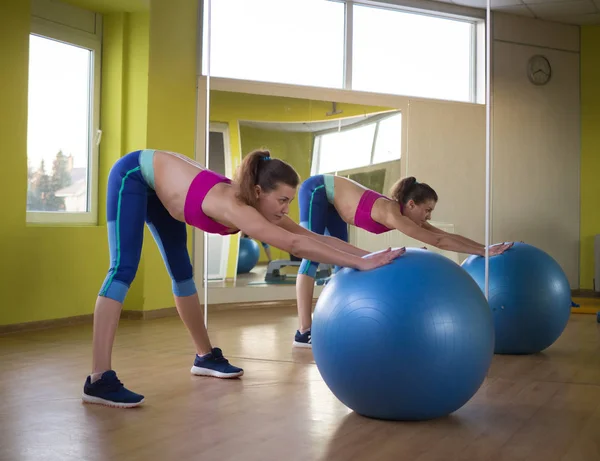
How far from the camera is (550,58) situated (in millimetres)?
4605

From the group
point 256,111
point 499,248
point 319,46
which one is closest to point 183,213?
point 499,248

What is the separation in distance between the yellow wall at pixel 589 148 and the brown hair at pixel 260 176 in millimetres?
2540

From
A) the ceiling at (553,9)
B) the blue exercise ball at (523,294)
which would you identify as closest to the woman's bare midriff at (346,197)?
the blue exercise ball at (523,294)

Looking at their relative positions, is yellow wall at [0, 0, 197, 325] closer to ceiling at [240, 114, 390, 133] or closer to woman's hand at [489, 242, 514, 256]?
ceiling at [240, 114, 390, 133]

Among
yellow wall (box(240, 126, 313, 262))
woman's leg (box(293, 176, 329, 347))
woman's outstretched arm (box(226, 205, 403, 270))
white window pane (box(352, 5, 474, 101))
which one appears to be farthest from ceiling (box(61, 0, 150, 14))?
→ woman's outstretched arm (box(226, 205, 403, 270))

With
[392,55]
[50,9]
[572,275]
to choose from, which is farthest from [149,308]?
[572,275]

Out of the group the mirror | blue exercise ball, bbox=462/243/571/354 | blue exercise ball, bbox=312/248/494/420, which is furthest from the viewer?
the mirror

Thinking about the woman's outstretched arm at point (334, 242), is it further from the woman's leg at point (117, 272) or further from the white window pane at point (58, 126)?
the white window pane at point (58, 126)

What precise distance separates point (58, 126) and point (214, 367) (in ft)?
8.39

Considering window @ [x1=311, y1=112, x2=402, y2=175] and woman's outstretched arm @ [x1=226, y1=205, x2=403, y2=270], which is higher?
window @ [x1=311, y1=112, x2=402, y2=175]

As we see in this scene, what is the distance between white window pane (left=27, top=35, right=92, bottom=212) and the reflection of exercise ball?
1.21 m

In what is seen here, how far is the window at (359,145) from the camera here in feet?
17.3

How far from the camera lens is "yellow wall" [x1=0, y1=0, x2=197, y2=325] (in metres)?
4.48

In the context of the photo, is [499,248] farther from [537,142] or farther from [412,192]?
[537,142]
